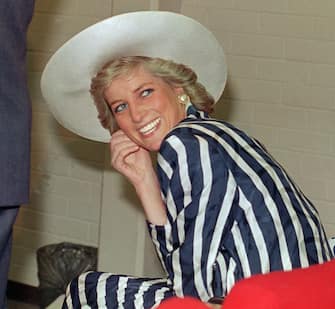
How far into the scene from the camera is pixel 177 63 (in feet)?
8.55

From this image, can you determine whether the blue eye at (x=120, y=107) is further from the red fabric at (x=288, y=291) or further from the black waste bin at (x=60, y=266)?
the black waste bin at (x=60, y=266)

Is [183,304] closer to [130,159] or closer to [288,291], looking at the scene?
[288,291]

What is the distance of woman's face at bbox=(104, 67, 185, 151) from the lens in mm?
2482

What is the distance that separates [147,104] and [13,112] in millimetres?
341

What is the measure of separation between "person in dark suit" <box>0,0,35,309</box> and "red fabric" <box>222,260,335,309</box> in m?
1.08

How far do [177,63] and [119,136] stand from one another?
250mm

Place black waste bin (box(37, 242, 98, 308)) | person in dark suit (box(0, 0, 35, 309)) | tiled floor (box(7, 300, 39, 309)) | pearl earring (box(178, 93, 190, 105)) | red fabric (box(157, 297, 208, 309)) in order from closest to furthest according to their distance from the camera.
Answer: red fabric (box(157, 297, 208, 309))
person in dark suit (box(0, 0, 35, 309))
pearl earring (box(178, 93, 190, 105))
black waste bin (box(37, 242, 98, 308))
tiled floor (box(7, 300, 39, 309))

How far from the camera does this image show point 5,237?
248cm

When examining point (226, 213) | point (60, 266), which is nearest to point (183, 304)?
point (226, 213)

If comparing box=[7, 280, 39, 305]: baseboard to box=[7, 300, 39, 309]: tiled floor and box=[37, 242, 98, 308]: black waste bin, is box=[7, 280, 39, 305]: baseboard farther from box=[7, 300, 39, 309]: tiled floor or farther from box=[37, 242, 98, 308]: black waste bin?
box=[37, 242, 98, 308]: black waste bin

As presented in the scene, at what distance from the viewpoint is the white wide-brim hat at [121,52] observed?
99.6 inches

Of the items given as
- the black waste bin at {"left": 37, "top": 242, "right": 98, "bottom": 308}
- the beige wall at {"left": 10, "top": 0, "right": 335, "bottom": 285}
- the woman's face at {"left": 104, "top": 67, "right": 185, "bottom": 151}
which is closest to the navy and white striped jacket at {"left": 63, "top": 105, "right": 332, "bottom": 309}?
the woman's face at {"left": 104, "top": 67, "right": 185, "bottom": 151}

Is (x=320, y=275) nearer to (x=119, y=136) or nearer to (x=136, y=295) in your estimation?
(x=136, y=295)

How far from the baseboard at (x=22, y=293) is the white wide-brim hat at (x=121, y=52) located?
4.73ft
